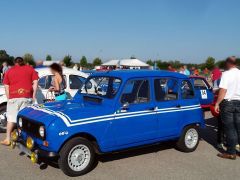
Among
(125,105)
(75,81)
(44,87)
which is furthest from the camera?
(75,81)

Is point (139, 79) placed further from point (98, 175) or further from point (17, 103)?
point (17, 103)

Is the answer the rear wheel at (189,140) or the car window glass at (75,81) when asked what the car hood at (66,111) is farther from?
the car window glass at (75,81)

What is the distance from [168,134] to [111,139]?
4.64 feet

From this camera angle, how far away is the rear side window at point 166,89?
617 centimetres

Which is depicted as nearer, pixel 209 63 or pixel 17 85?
pixel 17 85

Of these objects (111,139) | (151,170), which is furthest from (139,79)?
(151,170)

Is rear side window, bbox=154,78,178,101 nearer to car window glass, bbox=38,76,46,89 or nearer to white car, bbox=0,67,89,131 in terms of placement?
white car, bbox=0,67,89,131

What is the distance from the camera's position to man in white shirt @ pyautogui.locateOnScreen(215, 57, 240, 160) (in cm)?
614

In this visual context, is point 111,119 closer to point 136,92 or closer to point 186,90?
point 136,92

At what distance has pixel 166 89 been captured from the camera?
253 inches

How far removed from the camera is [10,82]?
22.2 feet

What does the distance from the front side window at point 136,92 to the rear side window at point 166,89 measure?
0.21 metres

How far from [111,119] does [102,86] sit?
0.98 m

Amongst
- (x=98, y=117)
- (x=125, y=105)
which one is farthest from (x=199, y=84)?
(x=98, y=117)
